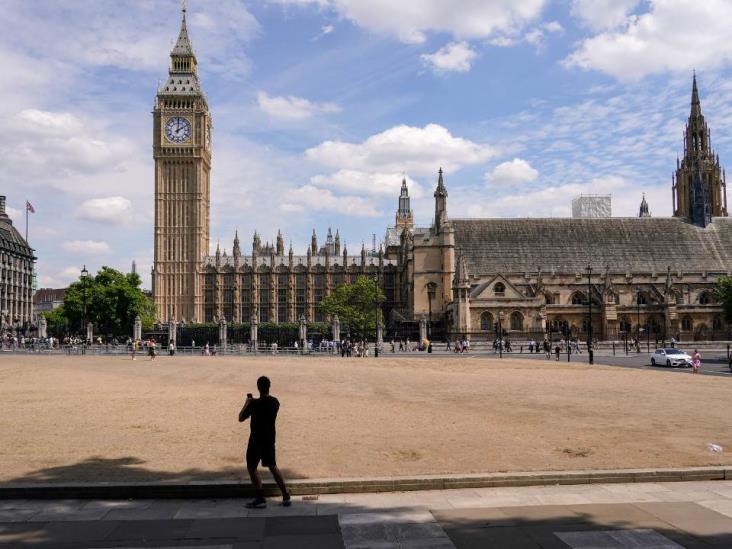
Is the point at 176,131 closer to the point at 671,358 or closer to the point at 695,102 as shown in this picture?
the point at 695,102

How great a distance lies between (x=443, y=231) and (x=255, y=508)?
6842 cm

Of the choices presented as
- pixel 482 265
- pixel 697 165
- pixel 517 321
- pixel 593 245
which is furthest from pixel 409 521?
pixel 697 165

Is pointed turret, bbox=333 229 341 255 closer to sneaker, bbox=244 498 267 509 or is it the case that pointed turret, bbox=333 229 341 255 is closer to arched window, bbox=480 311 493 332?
arched window, bbox=480 311 493 332

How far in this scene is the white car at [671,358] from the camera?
37.7 m

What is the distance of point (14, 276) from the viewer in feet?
369

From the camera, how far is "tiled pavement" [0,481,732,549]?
7.39 metres

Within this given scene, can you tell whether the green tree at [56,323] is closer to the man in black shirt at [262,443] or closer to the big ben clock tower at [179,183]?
the big ben clock tower at [179,183]

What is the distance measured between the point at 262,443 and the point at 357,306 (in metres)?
72.4

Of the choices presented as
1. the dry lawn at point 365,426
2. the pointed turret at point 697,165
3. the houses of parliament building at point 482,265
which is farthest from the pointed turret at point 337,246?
the dry lawn at point 365,426

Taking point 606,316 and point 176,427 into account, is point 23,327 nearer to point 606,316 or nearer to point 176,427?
point 606,316

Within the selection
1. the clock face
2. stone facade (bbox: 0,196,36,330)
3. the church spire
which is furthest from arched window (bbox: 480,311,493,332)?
stone facade (bbox: 0,196,36,330)

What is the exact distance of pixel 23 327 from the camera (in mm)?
103250

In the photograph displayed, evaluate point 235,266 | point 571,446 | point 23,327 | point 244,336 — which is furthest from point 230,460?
point 23,327

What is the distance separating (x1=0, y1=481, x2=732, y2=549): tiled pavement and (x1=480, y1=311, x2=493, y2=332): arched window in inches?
2277
